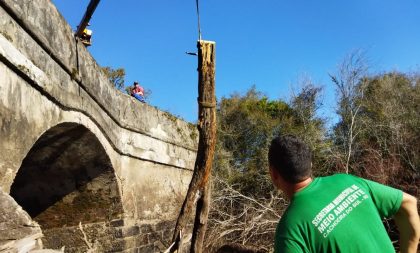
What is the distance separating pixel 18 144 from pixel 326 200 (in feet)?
10.1

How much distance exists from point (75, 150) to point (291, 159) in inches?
208

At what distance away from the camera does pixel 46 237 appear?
24.6 feet

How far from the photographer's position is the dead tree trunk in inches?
209

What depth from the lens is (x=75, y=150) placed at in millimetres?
6730

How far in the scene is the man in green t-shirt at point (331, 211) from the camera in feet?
5.95

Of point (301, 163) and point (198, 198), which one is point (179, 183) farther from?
point (301, 163)

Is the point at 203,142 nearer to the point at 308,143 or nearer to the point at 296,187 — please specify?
the point at 296,187

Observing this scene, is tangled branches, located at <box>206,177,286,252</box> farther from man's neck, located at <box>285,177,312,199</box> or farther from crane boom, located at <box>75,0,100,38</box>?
man's neck, located at <box>285,177,312,199</box>

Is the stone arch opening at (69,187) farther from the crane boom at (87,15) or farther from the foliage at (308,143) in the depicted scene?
the foliage at (308,143)

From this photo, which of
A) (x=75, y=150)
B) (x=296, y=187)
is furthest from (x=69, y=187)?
(x=296, y=187)

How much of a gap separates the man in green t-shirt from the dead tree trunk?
3310 mm

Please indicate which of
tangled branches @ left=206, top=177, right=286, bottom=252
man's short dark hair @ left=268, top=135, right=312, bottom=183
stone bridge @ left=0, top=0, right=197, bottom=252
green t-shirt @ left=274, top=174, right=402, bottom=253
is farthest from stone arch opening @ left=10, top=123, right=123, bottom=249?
green t-shirt @ left=274, top=174, right=402, bottom=253

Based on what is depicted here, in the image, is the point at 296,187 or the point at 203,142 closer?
the point at 296,187

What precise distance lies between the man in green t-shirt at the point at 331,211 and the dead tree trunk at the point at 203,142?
3310 mm
